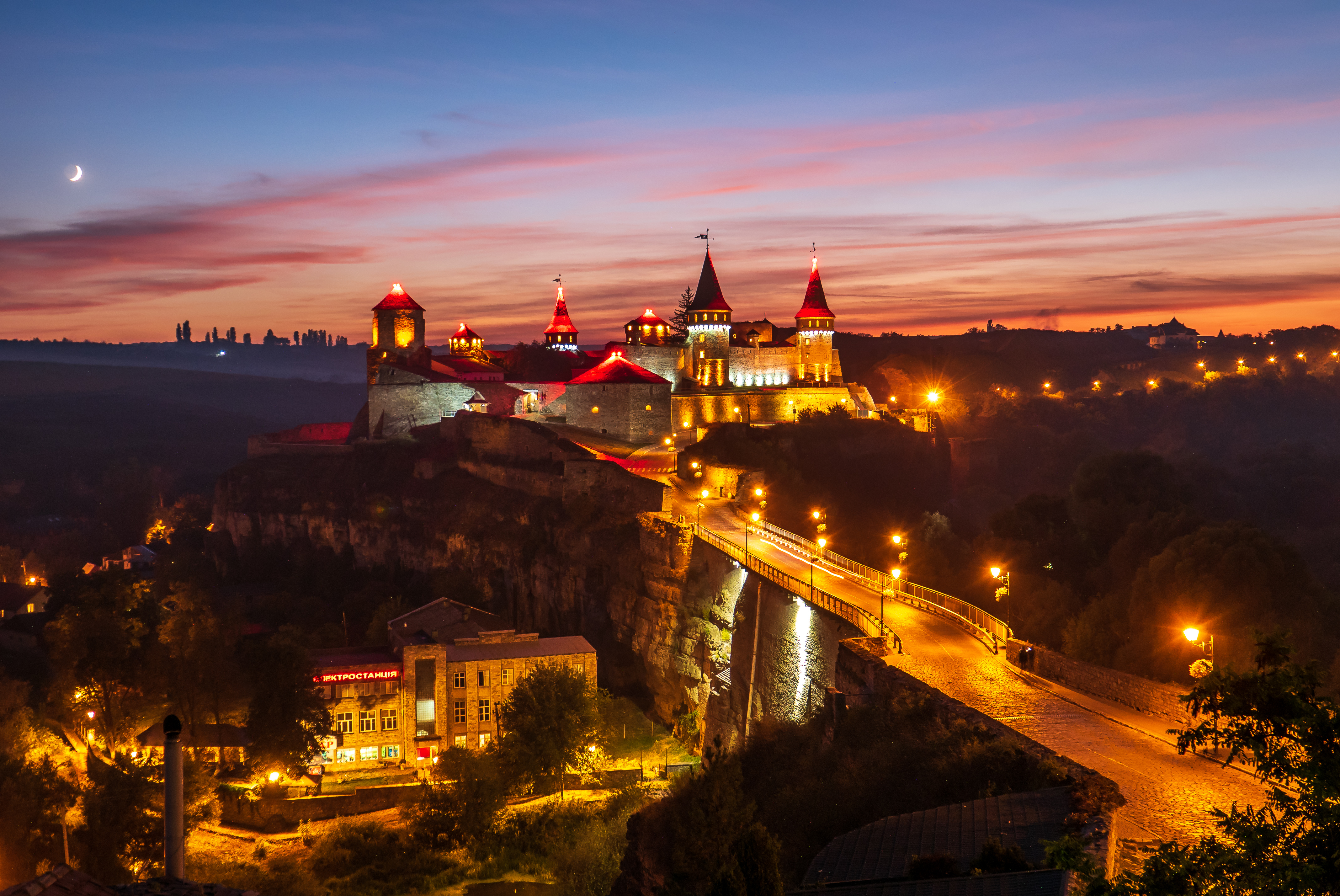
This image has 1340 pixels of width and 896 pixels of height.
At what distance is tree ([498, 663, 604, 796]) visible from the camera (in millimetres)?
34531

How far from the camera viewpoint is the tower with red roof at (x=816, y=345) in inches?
2432

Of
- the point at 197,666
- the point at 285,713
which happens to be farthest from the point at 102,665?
the point at 285,713

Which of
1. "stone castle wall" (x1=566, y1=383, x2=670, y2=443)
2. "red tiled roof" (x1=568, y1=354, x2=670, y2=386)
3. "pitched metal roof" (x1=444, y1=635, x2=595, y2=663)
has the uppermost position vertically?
"red tiled roof" (x1=568, y1=354, x2=670, y2=386)

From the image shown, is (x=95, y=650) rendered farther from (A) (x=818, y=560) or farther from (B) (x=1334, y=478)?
(B) (x=1334, y=478)

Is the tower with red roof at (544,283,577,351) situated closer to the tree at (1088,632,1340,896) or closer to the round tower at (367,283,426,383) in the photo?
the round tower at (367,283,426,383)

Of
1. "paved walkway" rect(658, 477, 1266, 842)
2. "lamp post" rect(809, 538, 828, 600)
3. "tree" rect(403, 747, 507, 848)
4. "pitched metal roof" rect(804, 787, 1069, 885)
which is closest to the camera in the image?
"pitched metal roof" rect(804, 787, 1069, 885)

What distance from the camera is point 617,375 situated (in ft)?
176

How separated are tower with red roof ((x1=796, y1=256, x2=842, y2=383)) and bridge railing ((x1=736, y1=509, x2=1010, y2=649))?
2687 centimetres

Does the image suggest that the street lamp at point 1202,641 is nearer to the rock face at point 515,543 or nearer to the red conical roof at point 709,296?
the rock face at point 515,543

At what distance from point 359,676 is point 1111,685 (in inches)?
1089

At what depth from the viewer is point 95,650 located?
41844 millimetres

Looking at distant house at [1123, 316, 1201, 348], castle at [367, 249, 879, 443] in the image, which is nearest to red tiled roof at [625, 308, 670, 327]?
castle at [367, 249, 879, 443]

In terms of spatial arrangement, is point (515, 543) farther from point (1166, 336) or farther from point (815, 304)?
point (1166, 336)

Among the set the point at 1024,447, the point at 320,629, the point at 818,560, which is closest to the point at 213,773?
the point at 320,629
